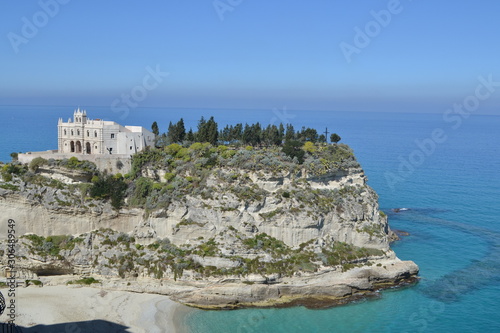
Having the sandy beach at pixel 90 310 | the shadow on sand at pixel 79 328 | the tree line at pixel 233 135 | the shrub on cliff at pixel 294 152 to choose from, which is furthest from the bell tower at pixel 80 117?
the shadow on sand at pixel 79 328

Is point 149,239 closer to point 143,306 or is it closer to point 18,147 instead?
point 143,306

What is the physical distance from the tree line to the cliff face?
712 cm

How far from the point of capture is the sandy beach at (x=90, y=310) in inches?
1184

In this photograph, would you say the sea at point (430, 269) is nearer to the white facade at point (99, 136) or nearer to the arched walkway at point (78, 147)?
the white facade at point (99, 136)

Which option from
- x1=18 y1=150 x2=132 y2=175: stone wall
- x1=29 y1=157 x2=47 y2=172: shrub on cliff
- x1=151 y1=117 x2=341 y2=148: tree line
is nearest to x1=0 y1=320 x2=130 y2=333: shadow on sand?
x1=29 y1=157 x2=47 y2=172: shrub on cliff

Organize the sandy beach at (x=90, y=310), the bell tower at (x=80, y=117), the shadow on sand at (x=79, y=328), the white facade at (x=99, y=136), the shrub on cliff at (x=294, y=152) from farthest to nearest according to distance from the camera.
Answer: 1. the bell tower at (x=80, y=117)
2. the white facade at (x=99, y=136)
3. the shrub on cliff at (x=294, y=152)
4. the sandy beach at (x=90, y=310)
5. the shadow on sand at (x=79, y=328)

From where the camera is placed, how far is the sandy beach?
98.6ft

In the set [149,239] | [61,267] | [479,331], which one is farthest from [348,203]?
[61,267]

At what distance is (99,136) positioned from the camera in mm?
45438

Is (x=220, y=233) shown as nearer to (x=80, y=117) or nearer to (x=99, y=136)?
(x=99, y=136)

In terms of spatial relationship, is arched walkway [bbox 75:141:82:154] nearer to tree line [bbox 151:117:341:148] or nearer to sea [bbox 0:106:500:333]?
tree line [bbox 151:117:341:148]

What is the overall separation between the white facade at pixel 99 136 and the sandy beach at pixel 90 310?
52.1 feet

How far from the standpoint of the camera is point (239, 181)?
133 feet

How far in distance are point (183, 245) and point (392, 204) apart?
3569 cm
